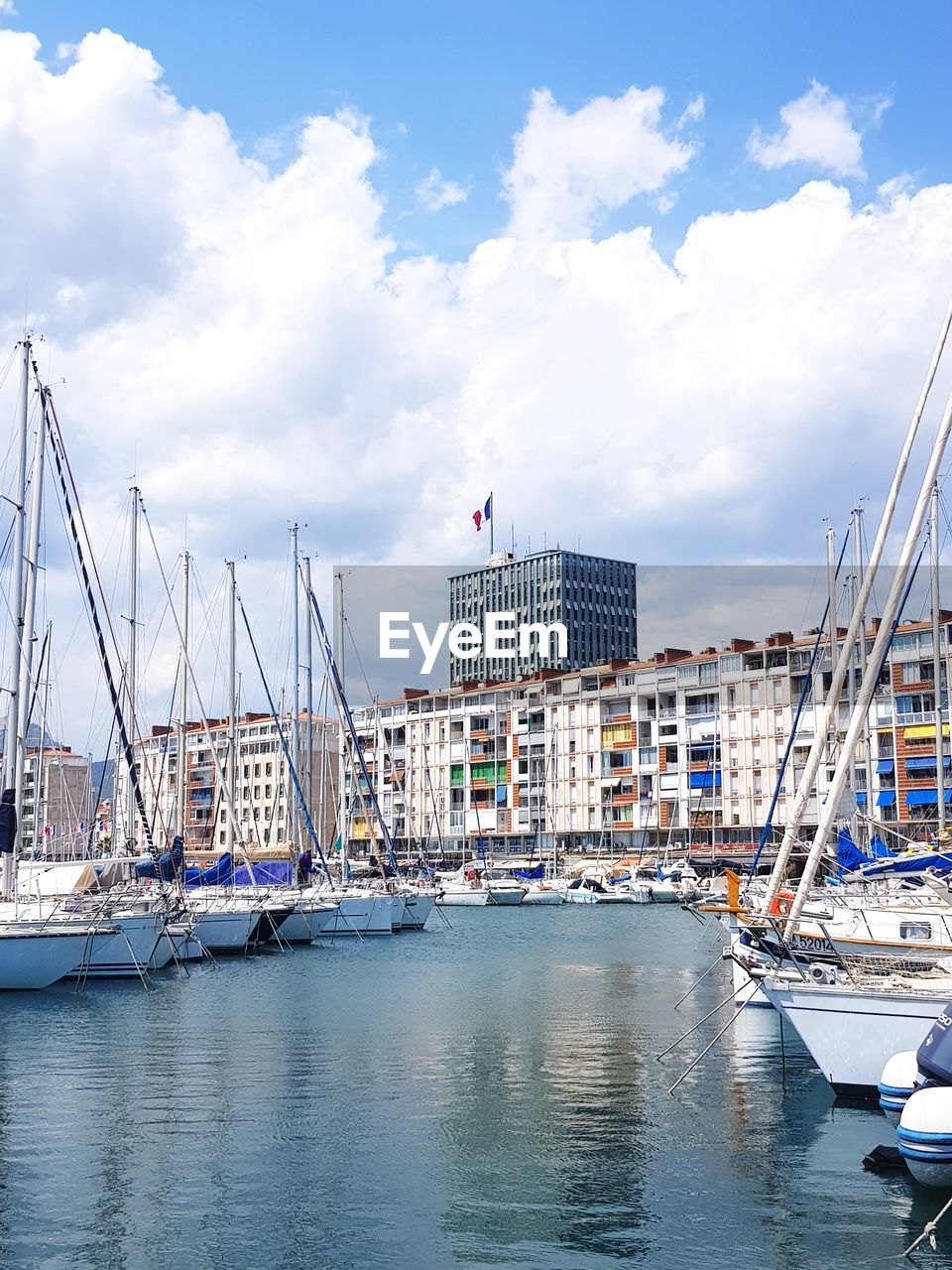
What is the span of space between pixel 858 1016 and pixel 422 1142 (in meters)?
7.41

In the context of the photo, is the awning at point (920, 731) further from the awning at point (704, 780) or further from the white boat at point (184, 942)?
the white boat at point (184, 942)

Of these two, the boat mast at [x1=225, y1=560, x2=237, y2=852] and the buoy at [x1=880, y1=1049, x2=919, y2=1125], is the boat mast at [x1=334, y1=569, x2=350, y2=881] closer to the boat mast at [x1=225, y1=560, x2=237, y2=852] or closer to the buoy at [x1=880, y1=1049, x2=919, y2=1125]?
the boat mast at [x1=225, y1=560, x2=237, y2=852]

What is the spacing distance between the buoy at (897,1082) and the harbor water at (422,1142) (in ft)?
2.66

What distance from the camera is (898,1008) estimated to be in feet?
71.0

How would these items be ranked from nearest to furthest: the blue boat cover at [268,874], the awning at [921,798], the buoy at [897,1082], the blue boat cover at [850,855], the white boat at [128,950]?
the buoy at [897,1082]
the white boat at [128,950]
the blue boat cover at [850,855]
the blue boat cover at [268,874]
the awning at [921,798]

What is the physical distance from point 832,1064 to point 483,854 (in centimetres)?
12968

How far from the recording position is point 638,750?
142 m

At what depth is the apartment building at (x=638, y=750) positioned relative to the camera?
382 feet

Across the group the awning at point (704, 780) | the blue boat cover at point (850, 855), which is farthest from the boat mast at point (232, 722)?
the awning at point (704, 780)

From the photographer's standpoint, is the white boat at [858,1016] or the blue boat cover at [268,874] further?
the blue boat cover at [268,874]

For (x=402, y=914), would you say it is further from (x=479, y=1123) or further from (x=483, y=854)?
(x=483, y=854)

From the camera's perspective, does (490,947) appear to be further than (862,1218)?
Yes

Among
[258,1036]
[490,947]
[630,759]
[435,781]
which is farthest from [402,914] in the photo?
[435,781]

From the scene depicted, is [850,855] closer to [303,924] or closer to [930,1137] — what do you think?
[303,924]
